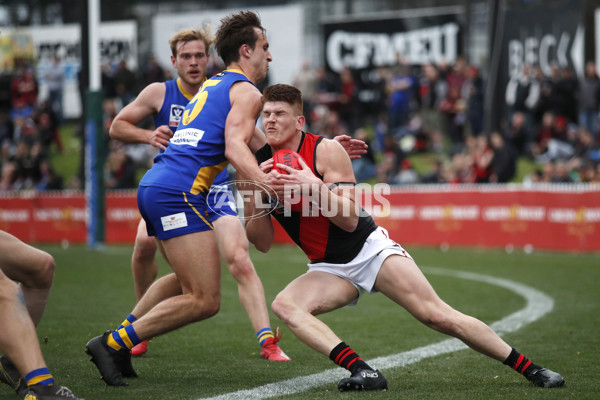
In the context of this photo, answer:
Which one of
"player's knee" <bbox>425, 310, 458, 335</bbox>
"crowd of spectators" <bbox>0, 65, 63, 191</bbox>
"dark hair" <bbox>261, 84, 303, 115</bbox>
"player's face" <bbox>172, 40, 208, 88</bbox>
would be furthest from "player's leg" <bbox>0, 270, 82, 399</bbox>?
"crowd of spectators" <bbox>0, 65, 63, 191</bbox>

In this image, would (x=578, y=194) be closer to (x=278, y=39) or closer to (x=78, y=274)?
(x=78, y=274)

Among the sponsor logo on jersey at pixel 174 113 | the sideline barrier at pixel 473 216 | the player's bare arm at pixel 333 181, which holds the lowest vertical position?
the sideline barrier at pixel 473 216

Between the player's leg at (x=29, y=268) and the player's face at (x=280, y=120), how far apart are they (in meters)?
1.55

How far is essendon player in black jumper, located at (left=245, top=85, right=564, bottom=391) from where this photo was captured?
520 cm

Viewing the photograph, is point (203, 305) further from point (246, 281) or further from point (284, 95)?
point (284, 95)

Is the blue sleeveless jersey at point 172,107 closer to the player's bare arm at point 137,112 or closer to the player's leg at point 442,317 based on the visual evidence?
the player's bare arm at point 137,112

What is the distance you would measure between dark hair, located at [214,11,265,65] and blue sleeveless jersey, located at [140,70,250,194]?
21 centimetres

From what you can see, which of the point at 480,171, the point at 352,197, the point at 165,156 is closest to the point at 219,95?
the point at 165,156

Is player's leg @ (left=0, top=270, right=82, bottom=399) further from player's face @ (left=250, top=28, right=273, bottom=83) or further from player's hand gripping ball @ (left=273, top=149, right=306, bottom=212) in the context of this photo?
player's face @ (left=250, top=28, right=273, bottom=83)

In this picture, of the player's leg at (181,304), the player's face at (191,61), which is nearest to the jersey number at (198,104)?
the player's leg at (181,304)

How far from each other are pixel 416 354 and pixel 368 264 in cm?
159

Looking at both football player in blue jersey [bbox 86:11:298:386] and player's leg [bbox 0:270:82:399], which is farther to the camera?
football player in blue jersey [bbox 86:11:298:386]

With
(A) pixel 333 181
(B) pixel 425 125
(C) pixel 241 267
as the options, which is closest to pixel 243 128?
(A) pixel 333 181

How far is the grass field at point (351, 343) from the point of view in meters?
5.42
